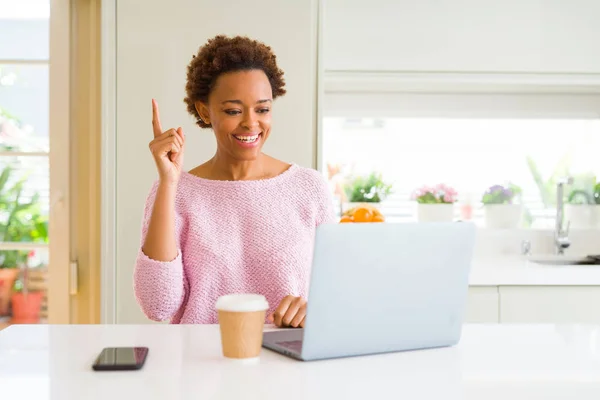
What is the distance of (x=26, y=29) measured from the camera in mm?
3076

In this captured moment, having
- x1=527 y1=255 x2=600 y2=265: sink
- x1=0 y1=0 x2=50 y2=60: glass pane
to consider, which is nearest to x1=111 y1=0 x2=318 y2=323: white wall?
x1=0 y1=0 x2=50 y2=60: glass pane

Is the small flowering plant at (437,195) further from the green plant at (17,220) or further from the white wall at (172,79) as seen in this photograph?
the green plant at (17,220)

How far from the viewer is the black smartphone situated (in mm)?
1163

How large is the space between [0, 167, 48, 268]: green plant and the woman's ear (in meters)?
1.34

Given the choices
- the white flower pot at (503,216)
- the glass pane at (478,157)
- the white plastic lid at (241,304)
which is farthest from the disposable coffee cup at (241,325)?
the white flower pot at (503,216)

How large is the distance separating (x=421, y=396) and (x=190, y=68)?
1.27 metres

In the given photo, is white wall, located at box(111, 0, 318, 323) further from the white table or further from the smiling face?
the white table

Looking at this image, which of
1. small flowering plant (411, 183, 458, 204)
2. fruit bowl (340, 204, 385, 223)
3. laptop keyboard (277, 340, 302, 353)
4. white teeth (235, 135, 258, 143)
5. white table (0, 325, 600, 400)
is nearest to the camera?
white table (0, 325, 600, 400)

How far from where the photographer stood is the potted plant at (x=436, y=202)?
11.5 feet

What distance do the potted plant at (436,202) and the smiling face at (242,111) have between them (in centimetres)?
171

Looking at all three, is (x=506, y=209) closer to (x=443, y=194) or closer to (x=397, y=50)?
(x=443, y=194)

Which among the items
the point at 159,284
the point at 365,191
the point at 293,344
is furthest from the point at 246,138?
the point at 365,191

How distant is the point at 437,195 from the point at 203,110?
1.77 metres

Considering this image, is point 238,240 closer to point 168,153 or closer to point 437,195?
point 168,153
